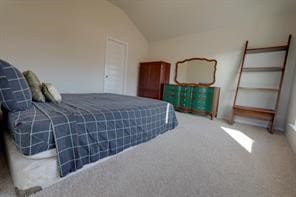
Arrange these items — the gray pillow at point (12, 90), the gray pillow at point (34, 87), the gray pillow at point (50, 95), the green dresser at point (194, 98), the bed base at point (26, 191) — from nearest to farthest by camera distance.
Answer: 1. the bed base at point (26, 191)
2. the gray pillow at point (12, 90)
3. the gray pillow at point (34, 87)
4. the gray pillow at point (50, 95)
5. the green dresser at point (194, 98)

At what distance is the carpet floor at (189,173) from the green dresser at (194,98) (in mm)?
1693

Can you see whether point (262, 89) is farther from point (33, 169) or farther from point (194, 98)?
point (33, 169)

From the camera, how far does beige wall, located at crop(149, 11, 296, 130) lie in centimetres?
327

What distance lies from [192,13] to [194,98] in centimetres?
219

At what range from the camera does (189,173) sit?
4.91ft

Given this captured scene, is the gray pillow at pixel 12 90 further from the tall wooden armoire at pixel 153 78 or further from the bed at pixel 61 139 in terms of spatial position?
the tall wooden armoire at pixel 153 78

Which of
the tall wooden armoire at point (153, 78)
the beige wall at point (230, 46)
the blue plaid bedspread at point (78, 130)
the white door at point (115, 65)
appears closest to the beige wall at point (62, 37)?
the white door at point (115, 65)

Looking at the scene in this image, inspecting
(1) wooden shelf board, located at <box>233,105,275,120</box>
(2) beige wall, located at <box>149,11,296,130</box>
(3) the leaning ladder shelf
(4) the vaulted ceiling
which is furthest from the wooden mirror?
(1) wooden shelf board, located at <box>233,105,275,120</box>

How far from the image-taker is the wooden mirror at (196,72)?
4.23 meters

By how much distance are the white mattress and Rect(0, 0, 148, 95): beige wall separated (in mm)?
2415

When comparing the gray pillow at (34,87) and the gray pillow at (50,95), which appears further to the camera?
the gray pillow at (50,95)

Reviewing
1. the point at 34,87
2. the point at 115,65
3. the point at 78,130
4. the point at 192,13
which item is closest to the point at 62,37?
the point at 115,65

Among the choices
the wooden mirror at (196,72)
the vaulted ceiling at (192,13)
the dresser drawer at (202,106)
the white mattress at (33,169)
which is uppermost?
the vaulted ceiling at (192,13)

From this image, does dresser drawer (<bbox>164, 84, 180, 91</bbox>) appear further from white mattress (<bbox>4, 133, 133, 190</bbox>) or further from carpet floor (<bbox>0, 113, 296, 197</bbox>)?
white mattress (<bbox>4, 133, 133, 190</bbox>)
